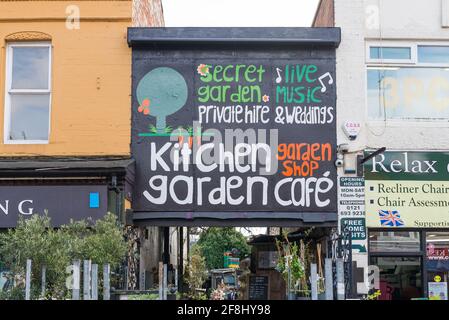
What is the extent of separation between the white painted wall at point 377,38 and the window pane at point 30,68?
5.61 metres

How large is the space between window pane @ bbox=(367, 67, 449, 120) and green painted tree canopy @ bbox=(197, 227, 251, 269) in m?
25.9

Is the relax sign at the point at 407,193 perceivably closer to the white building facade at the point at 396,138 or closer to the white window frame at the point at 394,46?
the white building facade at the point at 396,138

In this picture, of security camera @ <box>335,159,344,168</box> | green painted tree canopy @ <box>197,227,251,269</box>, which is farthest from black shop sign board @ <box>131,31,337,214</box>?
green painted tree canopy @ <box>197,227,251,269</box>

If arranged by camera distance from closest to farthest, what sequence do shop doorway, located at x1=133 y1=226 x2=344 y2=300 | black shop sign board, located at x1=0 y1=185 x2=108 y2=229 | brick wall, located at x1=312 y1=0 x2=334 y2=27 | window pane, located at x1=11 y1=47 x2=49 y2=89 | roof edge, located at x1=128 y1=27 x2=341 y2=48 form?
shop doorway, located at x1=133 y1=226 x2=344 y2=300
black shop sign board, located at x1=0 y1=185 x2=108 y2=229
roof edge, located at x1=128 y1=27 x2=341 y2=48
window pane, located at x1=11 y1=47 x2=49 y2=89
brick wall, located at x1=312 y1=0 x2=334 y2=27

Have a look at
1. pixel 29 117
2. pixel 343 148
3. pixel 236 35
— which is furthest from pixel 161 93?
pixel 343 148

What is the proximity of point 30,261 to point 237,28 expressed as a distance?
6.86 m

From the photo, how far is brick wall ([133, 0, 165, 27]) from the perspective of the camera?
1385 cm

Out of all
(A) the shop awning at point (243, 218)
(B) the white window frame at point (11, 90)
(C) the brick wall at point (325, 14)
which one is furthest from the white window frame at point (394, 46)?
(B) the white window frame at point (11, 90)

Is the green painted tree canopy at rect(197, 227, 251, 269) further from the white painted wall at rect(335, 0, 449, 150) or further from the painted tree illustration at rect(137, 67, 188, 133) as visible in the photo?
the white painted wall at rect(335, 0, 449, 150)

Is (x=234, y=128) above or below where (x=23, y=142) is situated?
above

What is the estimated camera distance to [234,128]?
13.0 metres

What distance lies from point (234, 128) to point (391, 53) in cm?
339

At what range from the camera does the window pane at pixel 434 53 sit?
13352mm

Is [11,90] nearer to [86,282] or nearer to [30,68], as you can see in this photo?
[30,68]
